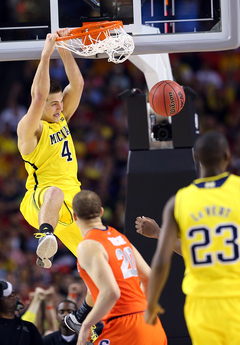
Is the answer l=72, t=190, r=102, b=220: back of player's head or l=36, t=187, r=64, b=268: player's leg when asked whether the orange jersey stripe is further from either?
l=36, t=187, r=64, b=268: player's leg

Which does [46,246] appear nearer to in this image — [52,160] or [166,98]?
[52,160]

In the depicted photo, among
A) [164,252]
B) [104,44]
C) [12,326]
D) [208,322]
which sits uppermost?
[104,44]

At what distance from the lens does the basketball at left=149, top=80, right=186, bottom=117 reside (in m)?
5.87

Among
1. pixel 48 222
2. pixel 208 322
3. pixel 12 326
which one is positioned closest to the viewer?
pixel 208 322

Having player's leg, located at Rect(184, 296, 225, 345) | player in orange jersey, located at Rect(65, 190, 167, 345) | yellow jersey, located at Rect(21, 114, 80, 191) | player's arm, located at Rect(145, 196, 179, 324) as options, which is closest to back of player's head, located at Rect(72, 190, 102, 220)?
player in orange jersey, located at Rect(65, 190, 167, 345)

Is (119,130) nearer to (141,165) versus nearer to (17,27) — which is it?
(141,165)

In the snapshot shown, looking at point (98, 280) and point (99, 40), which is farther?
point (99, 40)

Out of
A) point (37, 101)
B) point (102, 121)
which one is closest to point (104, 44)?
point (37, 101)

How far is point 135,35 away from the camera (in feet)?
17.0

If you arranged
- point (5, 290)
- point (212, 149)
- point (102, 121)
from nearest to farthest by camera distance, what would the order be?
1. point (212, 149)
2. point (5, 290)
3. point (102, 121)

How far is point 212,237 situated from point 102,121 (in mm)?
8020

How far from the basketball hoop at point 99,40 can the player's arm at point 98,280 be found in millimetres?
2141

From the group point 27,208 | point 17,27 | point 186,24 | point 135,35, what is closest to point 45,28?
point 17,27

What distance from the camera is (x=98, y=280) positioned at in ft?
11.6
